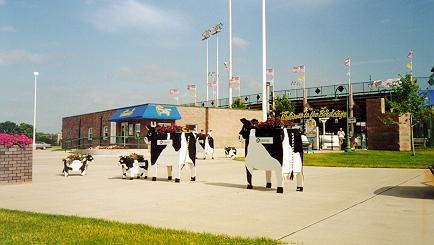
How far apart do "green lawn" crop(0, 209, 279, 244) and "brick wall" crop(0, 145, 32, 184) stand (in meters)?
5.79

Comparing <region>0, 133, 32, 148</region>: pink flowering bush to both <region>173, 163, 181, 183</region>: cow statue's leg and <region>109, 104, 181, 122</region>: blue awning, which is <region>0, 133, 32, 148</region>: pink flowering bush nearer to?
<region>173, 163, 181, 183</region>: cow statue's leg

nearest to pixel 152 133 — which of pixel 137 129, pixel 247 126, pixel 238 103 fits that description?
pixel 247 126

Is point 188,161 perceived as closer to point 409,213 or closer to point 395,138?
point 409,213

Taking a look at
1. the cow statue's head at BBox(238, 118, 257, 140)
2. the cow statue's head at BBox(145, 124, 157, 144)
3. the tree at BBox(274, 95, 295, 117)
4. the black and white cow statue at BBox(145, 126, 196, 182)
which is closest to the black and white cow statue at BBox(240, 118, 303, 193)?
the cow statue's head at BBox(238, 118, 257, 140)

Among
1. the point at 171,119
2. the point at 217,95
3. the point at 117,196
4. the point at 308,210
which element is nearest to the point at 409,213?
the point at 308,210

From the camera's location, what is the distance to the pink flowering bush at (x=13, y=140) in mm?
10922

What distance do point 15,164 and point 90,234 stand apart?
7670 mm

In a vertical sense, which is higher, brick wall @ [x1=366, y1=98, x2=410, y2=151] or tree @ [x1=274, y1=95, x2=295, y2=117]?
tree @ [x1=274, y1=95, x2=295, y2=117]

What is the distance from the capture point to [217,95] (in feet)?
193

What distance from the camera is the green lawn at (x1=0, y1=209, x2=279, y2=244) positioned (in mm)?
4605

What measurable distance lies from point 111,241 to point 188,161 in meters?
7.30

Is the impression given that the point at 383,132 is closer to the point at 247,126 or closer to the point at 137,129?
the point at 137,129

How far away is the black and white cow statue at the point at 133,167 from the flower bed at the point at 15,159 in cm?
272

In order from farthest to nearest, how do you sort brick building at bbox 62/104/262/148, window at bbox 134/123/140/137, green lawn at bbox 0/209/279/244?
window at bbox 134/123/140/137, brick building at bbox 62/104/262/148, green lawn at bbox 0/209/279/244
